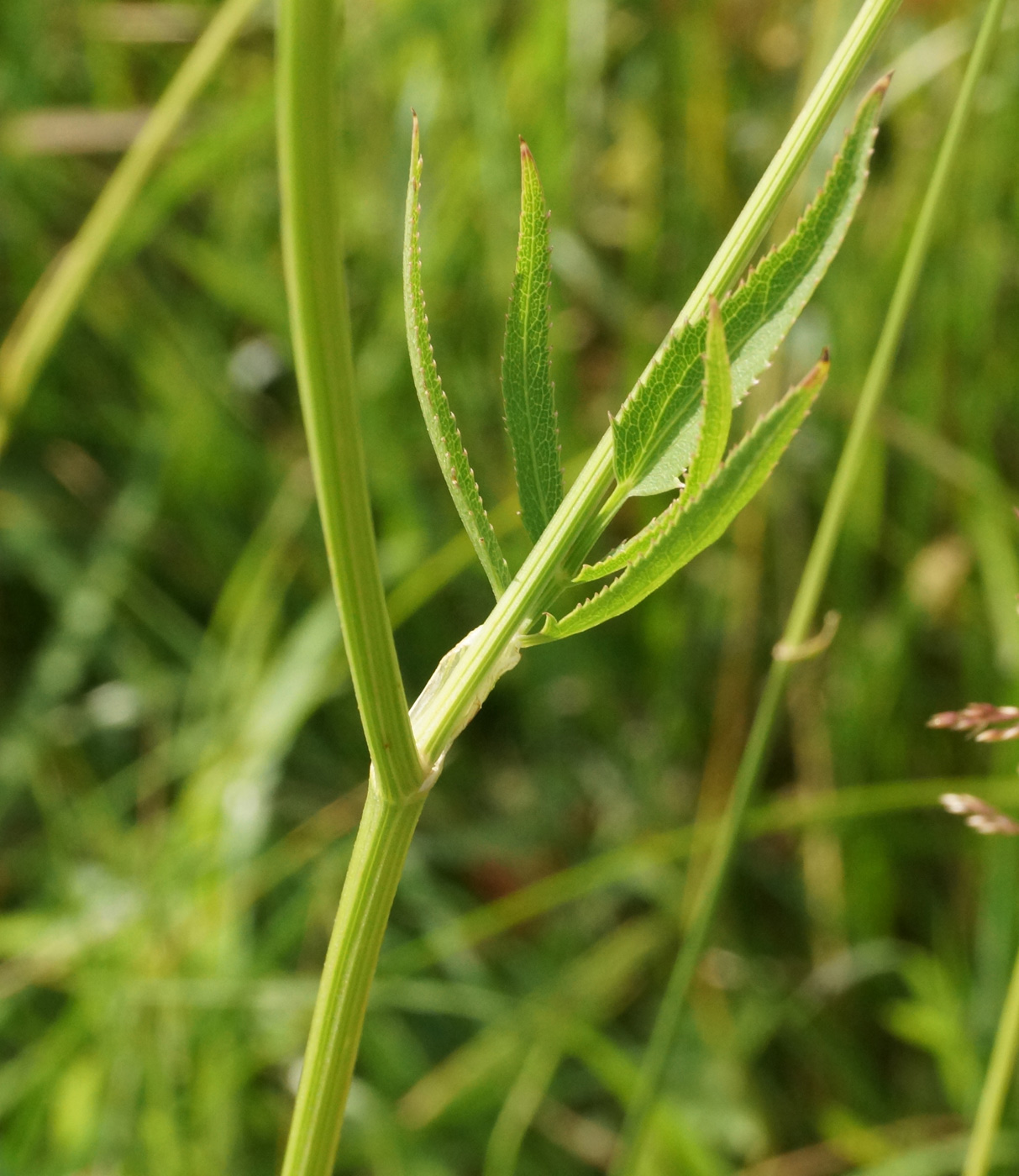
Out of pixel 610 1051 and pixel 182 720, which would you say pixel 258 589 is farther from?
pixel 610 1051

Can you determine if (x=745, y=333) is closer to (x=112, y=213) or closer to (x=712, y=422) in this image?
(x=712, y=422)

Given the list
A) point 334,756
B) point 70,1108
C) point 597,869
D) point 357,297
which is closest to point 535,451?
point 597,869

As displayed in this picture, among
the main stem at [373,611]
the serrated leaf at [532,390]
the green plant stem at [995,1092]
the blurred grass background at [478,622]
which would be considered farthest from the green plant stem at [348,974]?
the blurred grass background at [478,622]

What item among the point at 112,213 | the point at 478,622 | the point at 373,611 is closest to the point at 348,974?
the point at 373,611

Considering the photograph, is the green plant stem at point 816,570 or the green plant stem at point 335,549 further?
the green plant stem at point 816,570

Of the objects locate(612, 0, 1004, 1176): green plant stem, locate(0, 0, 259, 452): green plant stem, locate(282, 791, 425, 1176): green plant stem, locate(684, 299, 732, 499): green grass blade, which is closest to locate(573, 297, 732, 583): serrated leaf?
locate(684, 299, 732, 499): green grass blade

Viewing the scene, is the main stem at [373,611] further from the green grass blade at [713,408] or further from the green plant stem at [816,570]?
the green plant stem at [816,570]
